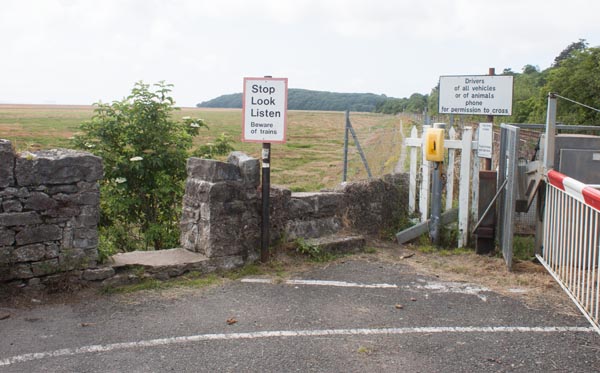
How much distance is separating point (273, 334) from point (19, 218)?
271cm

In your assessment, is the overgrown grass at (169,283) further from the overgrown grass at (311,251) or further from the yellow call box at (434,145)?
the yellow call box at (434,145)

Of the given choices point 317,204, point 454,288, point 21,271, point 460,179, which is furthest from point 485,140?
point 21,271

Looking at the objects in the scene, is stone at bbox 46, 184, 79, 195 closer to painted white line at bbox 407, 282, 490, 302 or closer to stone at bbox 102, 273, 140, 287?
stone at bbox 102, 273, 140, 287

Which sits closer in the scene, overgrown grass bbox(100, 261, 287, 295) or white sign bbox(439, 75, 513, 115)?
overgrown grass bbox(100, 261, 287, 295)

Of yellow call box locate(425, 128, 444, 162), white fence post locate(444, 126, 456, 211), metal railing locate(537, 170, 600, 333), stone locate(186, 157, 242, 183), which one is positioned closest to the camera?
metal railing locate(537, 170, 600, 333)

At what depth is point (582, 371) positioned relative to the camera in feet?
14.8

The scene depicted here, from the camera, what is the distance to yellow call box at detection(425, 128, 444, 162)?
27.0ft

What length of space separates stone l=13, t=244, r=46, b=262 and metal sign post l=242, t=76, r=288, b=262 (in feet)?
7.93

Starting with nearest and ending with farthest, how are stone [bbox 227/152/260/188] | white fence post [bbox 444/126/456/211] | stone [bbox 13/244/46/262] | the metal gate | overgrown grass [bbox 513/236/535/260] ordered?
stone [bbox 13/244/46/262], stone [bbox 227/152/260/188], the metal gate, overgrown grass [bbox 513/236/535/260], white fence post [bbox 444/126/456/211]

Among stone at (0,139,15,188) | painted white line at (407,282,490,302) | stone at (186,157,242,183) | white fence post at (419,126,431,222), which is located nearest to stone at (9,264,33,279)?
stone at (0,139,15,188)

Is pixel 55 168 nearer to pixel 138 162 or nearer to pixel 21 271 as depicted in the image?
A: pixel 21 271

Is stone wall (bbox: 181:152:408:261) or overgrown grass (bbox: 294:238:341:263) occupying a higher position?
stone wall (bbox: 181:152:408:261)

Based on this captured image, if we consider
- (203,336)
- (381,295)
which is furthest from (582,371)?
(203,336)

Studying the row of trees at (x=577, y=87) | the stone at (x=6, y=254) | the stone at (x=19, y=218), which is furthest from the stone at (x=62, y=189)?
the row of trees at (x=577, y=87)
